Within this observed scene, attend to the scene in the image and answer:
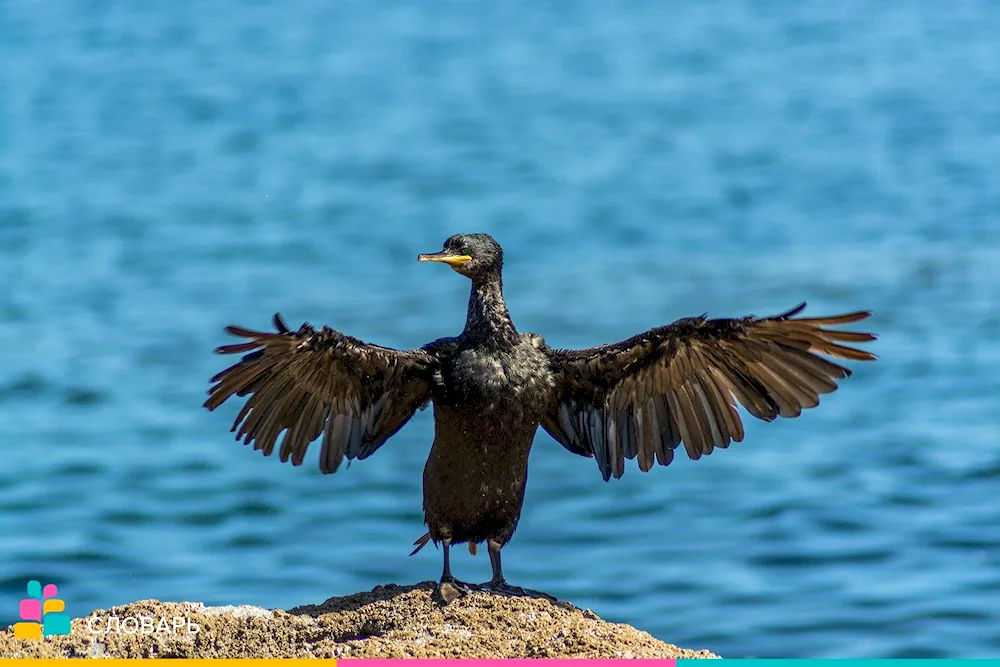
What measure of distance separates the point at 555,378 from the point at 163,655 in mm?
2270

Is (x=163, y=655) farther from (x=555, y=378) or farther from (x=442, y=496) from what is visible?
(x=555, y=378)

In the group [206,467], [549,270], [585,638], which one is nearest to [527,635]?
[585,638]

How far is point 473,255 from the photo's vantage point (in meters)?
7.59

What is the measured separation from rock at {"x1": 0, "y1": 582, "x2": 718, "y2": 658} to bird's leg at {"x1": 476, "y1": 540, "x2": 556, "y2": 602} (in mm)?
169

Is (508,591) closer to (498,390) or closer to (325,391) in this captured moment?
(498,390)

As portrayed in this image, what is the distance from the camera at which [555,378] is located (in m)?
7.54

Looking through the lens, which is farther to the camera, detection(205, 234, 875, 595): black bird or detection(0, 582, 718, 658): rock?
detection(205, 234, 875, 595): black bird

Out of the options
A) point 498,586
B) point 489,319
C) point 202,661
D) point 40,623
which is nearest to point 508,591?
point 498,586

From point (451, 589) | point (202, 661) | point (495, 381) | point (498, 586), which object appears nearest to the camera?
point (202, 661)

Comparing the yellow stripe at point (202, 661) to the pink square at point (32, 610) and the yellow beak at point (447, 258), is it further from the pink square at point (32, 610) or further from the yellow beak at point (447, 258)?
the yellow beak at point (447, 258)

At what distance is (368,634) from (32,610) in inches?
56.9

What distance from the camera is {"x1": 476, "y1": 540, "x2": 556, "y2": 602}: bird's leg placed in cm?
724

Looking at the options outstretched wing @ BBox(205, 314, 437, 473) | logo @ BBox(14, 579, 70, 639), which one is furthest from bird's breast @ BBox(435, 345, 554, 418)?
logo @ BBox(14, 579, 70, 639)

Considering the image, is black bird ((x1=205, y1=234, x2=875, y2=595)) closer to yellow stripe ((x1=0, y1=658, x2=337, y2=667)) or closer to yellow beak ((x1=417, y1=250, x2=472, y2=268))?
yellow beak ((x1=417, y1=250, x2=472, y2=268))
